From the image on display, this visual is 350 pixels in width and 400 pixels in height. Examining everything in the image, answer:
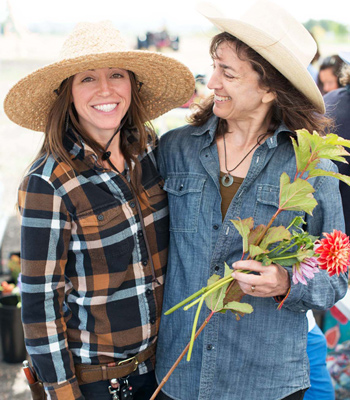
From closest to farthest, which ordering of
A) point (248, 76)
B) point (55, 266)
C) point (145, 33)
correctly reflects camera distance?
1. point (55, 266)
2. point (248, 76)
3. point (145, 33)

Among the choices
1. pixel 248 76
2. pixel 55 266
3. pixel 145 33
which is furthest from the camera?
pixel 145 33

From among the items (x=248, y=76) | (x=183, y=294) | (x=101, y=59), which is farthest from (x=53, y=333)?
(x=248, y=76)

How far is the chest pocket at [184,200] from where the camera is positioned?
5.72 feet

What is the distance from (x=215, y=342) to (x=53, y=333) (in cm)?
57

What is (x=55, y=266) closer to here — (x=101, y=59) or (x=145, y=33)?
(x=101, y=59)

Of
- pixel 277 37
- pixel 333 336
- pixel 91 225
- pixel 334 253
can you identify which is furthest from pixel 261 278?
pixel 333 336

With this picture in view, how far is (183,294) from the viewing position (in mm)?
1736

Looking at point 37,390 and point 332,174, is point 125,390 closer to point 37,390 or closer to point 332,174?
point 37,390

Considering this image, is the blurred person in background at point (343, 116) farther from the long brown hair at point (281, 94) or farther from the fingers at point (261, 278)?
the fingers at point (261, 278)

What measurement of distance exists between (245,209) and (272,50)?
54cm

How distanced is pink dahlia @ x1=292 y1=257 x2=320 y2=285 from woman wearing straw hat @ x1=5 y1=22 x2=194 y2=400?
23.5 inches

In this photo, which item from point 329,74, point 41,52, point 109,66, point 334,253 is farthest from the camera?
point 41,52

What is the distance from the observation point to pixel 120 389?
1.72m

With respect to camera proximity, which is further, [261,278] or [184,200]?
[184,200]
